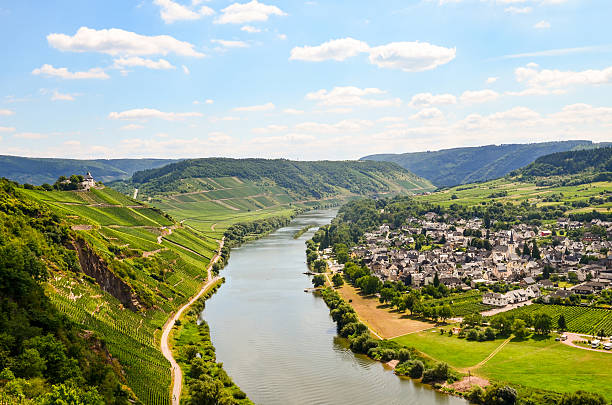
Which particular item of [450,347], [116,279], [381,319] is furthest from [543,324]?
[116,279]

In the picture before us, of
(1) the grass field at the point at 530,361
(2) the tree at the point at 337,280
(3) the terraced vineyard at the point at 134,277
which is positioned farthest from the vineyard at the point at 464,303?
(3) the terraced vineyard at the point at 134,277

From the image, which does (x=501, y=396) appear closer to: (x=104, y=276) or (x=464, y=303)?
(x=464, y=303)

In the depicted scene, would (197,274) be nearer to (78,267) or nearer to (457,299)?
(78,267)

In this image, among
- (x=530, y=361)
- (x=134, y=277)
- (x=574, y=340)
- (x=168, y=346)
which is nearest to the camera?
(x=530, y=361)

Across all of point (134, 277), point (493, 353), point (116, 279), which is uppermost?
point (116, 279)

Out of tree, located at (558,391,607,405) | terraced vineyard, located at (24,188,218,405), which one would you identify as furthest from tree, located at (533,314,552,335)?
terraced vineyard, located at (24,188,218,405)

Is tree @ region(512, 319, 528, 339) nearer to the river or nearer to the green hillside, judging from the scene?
the river

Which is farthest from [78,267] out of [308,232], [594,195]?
[594,195]
